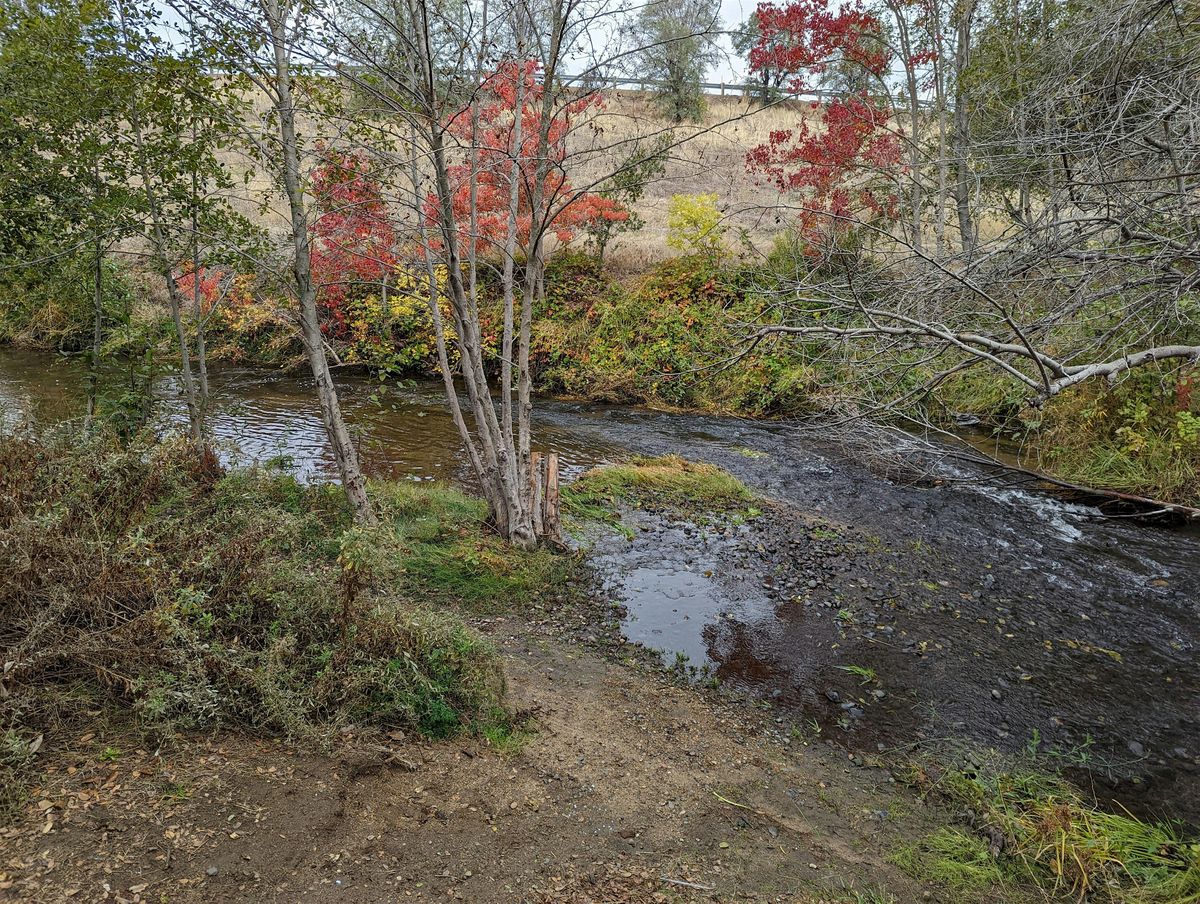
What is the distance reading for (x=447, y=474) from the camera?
996cm

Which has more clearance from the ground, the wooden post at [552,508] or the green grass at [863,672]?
the wooden post at [552,508]

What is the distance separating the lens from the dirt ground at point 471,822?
Result: 2.67m

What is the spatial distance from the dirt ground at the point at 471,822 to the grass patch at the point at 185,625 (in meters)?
0.20

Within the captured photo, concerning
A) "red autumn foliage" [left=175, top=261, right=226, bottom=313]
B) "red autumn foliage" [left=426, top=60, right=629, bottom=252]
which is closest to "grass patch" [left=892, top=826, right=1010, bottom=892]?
"red autumn foliage" [left=426, top=60, right=629, bottom=252]

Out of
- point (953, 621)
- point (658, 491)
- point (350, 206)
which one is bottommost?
point (953, 621)

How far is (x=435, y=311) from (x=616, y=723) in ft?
14.0

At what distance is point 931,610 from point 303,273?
6.53 m

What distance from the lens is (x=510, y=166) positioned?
6.64m

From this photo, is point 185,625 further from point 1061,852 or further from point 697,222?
point 697,222

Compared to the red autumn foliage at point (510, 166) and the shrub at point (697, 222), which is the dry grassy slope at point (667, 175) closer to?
the shrub at point (697, 222)

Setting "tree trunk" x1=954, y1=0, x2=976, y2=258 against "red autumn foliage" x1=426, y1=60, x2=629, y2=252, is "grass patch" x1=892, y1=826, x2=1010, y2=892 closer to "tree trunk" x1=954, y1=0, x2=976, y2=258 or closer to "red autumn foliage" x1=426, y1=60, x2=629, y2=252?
"red autumn foliage" x1=426, y1=60, x2=629, y2=252

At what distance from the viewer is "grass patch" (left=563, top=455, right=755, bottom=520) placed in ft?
28.7

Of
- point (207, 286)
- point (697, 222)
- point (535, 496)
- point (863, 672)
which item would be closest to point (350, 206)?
point (535, 496)

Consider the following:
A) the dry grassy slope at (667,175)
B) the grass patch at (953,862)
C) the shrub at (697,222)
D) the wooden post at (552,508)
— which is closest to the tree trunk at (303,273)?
the wooden post at (552,508)
